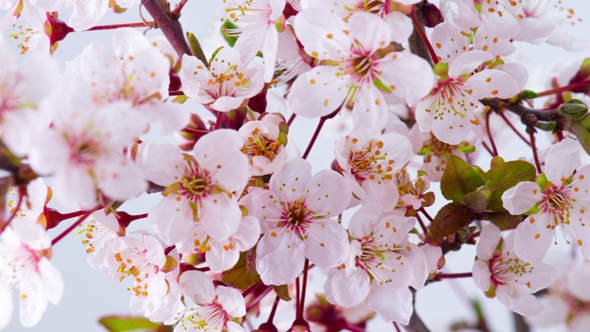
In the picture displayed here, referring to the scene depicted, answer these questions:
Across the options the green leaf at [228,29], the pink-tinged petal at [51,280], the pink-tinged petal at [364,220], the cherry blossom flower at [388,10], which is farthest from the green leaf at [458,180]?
the pink-tinged petal at [51,280]

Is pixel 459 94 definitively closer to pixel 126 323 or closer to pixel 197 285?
pixel 197 285

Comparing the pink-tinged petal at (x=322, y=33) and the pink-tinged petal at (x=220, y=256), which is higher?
the pink-tinged petal at (x=322, y=33)

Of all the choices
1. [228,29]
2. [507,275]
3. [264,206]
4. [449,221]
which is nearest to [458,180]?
[449,221]

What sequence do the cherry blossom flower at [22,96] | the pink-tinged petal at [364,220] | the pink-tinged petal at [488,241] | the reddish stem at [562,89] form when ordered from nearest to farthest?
the cherry blossom flower at [22,96] < the pink-tinged petal at [364,220] < the pink-tinged petal at [488,241] < the reddish stem at [562,89]

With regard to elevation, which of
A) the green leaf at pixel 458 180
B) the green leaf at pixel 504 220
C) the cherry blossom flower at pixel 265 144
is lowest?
the green leaf at pixel 504 220

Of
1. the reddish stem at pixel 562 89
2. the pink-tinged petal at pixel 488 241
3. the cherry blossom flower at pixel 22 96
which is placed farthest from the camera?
the reddish stem at pixel 562 89

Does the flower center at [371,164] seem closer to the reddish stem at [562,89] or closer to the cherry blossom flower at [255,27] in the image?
the cherry blossom flower at [255,27]

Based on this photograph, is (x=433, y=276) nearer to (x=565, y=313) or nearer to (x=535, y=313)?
(x=535, y=313)
